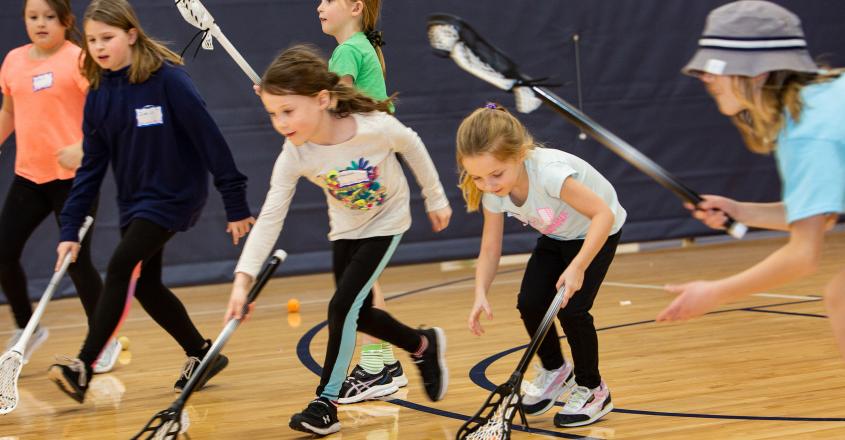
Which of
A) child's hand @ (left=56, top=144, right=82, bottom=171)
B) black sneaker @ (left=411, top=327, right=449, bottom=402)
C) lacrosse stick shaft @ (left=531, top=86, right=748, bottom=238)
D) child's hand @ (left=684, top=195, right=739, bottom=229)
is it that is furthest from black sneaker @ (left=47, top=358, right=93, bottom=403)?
child's hand @ (left=684, top=195, right=739, bottom=229)

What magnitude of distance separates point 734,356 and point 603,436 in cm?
94

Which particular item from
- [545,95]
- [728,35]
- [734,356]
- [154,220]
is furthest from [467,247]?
[728,35]

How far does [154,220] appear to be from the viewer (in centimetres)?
281

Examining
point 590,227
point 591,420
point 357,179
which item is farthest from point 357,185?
point 591,420

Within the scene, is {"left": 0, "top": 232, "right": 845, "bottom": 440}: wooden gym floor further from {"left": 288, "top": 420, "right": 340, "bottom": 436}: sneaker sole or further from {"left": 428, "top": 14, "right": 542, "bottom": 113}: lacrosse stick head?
{"left": 428, "top": 14, "right": 542, "bottom": 113}: lacrosse stick head

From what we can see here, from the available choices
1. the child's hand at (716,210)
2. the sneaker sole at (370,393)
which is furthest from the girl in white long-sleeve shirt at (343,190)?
the child's hand at (716,210)

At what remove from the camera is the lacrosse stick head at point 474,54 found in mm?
2236

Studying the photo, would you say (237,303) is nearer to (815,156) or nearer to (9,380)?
(9,380)

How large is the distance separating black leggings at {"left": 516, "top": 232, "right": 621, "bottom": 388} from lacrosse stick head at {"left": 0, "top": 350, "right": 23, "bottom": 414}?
151 cm

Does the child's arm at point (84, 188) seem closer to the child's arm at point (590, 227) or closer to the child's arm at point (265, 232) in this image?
the child's arm at point (265, 232)

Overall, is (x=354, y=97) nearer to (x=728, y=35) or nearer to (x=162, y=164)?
(x=162, y=164)

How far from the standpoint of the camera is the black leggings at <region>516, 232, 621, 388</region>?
2.50 meters

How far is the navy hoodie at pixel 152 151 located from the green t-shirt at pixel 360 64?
0.42 m

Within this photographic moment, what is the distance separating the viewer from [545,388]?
265 centimetres
